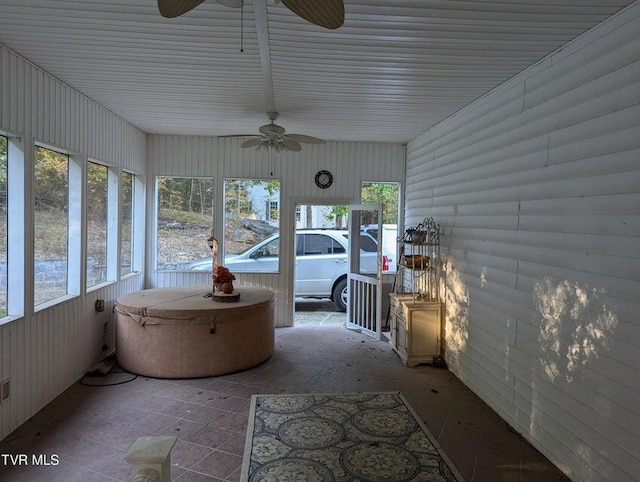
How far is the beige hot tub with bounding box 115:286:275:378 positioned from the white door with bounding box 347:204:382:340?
6.32 feet

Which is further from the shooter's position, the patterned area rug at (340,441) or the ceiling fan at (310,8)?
the patterned area rug at (340,441)

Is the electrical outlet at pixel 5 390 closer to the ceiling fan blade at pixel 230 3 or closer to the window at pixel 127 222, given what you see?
the window at pixel 127 222

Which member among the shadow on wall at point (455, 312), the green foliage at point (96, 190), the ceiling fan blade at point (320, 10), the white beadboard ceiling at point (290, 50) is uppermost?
the white beadboard ceiling at point (290, 50)

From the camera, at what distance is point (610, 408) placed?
2404 millimetres

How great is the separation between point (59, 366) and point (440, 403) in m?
3.38

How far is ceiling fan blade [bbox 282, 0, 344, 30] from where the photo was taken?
162cm

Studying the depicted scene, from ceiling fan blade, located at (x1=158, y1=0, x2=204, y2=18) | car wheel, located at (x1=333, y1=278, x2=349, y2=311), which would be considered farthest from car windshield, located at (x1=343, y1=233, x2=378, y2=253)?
ceiling fan blade, located at (x1=158, y1=0, x2=204, y2=18)

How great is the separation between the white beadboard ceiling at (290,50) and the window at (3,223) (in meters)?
0.73

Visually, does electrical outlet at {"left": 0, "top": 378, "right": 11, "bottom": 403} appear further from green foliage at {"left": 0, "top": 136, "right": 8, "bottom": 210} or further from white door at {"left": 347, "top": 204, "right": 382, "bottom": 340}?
white door at {"left": 347, "top": 204, "right": 382, "bottom": 340}

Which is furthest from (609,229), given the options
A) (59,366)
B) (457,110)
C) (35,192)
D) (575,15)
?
(59,366)

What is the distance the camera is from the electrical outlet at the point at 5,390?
303 cm

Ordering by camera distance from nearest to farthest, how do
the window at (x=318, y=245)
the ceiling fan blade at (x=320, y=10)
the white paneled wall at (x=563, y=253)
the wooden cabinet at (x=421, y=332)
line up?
the ceiling fan blade at (x=320, y=10)
the white paneled wall at (x=563, y=253)
the wooden cabinet at (x=421, y=332)
the window at (x=318, y=245)

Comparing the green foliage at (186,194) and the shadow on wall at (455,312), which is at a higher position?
the green foliage at (186,194)

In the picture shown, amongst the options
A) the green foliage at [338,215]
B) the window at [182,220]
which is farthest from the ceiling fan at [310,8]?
the green foliage at [338,215]
